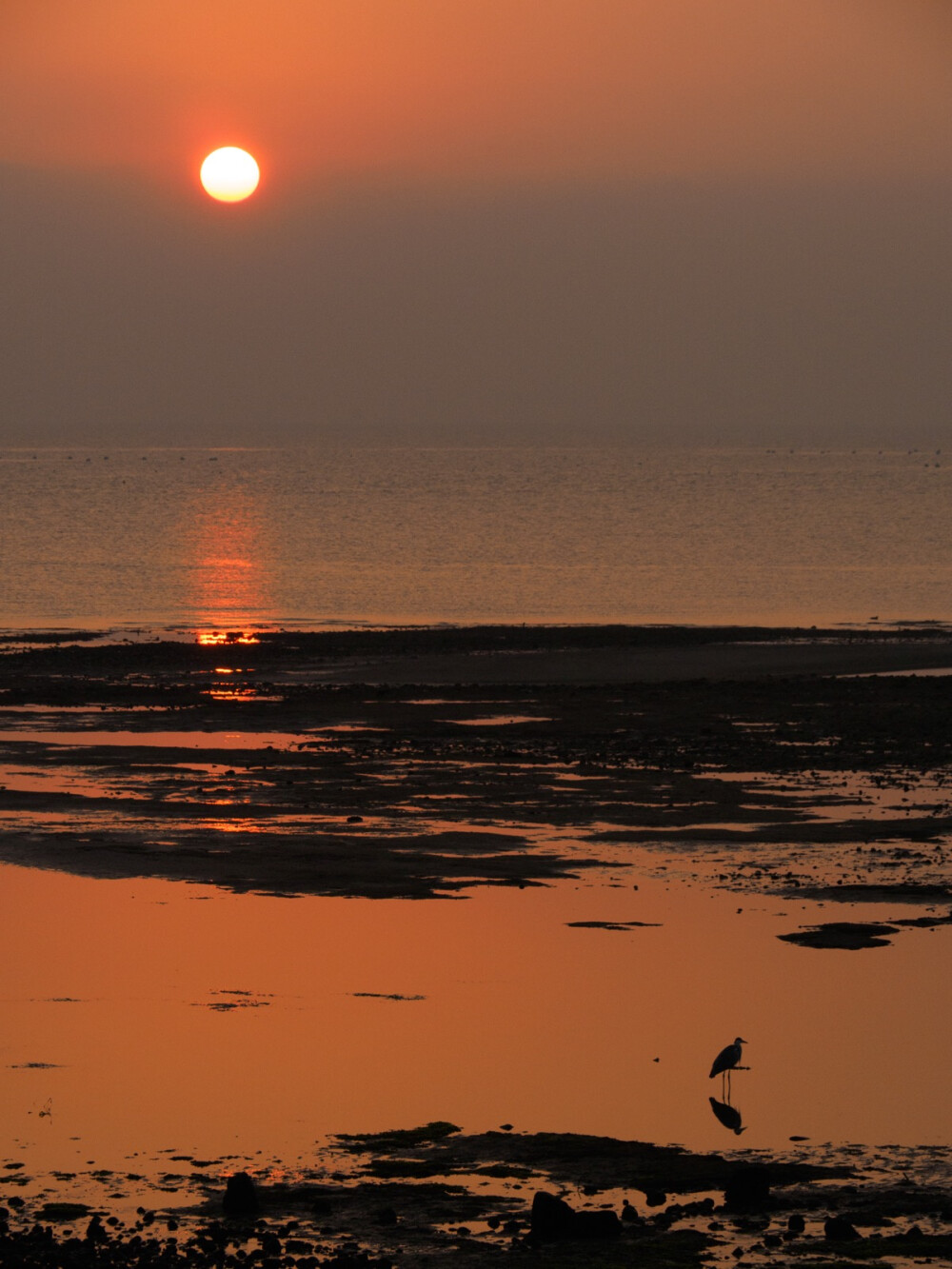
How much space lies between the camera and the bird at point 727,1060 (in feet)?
52.0

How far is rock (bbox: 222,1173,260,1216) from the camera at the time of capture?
13.2 m

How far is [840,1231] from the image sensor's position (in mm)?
12750

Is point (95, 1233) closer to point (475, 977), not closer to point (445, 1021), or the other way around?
point (445, 1021)

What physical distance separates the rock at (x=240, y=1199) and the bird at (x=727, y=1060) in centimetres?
443

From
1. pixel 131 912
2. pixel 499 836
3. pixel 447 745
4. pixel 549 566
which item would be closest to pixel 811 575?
pixel 549 566

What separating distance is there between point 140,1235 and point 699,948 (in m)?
9.66

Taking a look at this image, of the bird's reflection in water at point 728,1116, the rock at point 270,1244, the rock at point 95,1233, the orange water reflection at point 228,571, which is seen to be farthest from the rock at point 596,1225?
the orange water reflection at point 228,571

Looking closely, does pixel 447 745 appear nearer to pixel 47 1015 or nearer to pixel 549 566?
pixel 47 1015

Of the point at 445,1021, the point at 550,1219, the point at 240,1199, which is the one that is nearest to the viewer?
the point at 550,1219

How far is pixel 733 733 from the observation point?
37.8 meters

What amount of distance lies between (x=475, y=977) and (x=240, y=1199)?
7053mm

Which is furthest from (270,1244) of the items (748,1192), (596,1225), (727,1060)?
(727,1060)

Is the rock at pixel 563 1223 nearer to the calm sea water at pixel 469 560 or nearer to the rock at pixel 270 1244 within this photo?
the rock at pixel 270 1244

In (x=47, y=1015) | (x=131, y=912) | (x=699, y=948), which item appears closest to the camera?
(x=47, y=1015)
